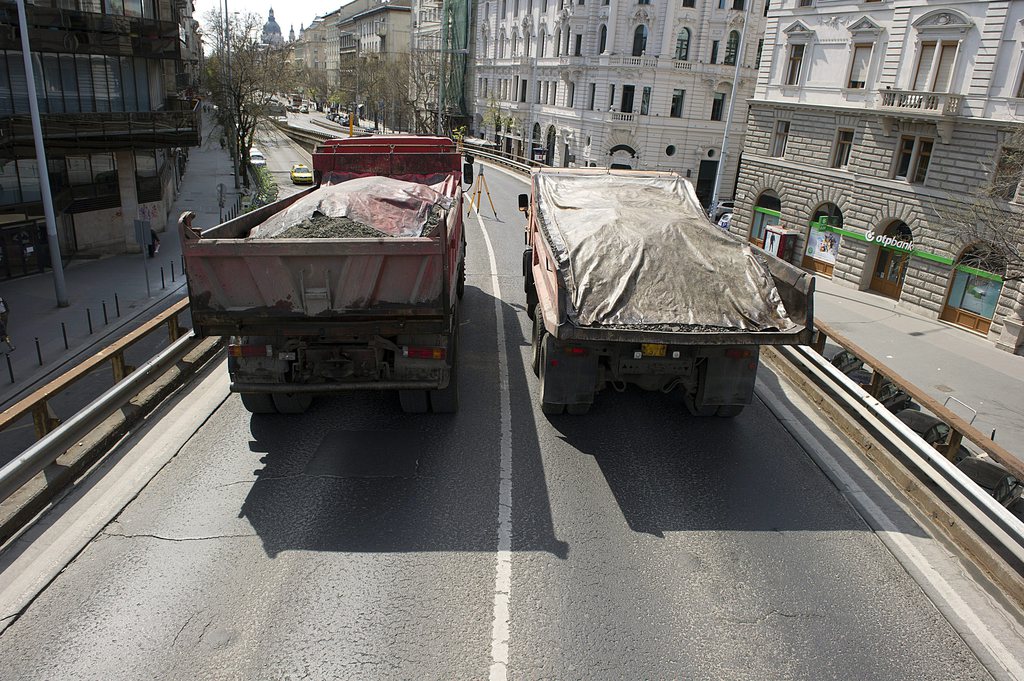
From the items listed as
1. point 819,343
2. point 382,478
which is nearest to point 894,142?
point 819,343

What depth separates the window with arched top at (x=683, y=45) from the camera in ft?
162

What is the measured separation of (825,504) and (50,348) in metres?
17.6

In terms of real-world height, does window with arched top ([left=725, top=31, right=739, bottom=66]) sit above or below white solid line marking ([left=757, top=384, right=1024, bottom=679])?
above

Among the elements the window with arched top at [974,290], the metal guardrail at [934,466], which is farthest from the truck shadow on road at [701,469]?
the window with arched top at [974,290]

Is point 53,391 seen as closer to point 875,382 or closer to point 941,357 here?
point 875,382

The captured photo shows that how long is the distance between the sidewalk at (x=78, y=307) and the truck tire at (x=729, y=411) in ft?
45.4

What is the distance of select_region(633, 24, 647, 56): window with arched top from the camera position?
163 ft

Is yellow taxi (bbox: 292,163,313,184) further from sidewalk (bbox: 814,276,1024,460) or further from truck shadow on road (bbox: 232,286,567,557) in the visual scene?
truck shadow on road (bbox: 232,286,567,557)

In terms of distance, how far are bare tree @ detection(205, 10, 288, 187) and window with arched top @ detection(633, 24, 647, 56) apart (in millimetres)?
24780

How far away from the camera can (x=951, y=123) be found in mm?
22766

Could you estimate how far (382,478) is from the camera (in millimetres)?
7434

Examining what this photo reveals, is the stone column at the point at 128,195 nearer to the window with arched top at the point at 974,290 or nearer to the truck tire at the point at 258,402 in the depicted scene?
the truck tire at the point at 258,402

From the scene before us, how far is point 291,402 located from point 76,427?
2330 millimetres

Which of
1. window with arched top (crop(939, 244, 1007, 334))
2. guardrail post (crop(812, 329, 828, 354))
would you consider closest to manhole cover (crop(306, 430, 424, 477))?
guardrail post (crop(812, 329, 828, 354))
